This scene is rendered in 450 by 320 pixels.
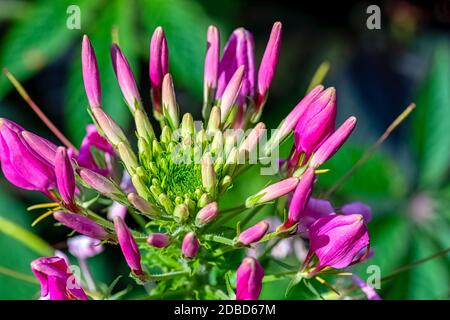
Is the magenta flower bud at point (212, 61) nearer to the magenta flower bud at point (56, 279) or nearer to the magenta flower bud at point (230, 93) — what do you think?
the magenta flower bud at point (230, 93)

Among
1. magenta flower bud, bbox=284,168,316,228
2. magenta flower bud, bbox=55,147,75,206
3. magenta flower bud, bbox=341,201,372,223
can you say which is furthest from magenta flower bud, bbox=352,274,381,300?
magenta flower bud, bbox=55,147,75,206

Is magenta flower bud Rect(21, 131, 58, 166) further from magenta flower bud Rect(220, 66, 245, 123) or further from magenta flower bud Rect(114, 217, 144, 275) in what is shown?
magenta flower bud Rect(220, 66, 245, 123)

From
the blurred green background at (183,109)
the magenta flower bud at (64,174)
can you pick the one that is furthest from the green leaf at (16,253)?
the magenta flower bud at (64,174)

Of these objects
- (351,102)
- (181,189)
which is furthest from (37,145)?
(351,102)

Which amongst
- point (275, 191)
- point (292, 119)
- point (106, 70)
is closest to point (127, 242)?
point (275, 191)
